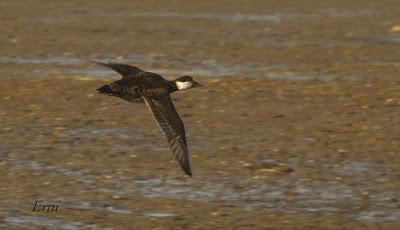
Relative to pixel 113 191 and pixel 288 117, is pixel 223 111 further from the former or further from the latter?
pixel 113 191

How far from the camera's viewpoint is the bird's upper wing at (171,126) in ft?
37.0

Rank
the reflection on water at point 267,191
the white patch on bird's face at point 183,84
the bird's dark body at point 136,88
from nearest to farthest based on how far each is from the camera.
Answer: the reflection on water at point 267,191
the bird's dark body at point 136,88
the white patch on bird's face at point 183,84

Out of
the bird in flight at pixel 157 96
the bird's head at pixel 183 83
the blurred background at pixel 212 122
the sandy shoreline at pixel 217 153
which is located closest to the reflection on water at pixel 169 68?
the blurred background at pixel 212 122

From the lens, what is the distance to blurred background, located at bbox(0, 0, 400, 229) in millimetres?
10891

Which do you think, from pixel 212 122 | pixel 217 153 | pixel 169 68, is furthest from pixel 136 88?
pixel 169 68

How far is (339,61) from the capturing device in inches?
721

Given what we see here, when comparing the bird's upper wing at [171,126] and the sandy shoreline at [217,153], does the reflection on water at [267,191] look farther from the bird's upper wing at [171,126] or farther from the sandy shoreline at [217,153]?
the bird's upper wing at [171,126]

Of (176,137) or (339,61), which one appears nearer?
(176,137)

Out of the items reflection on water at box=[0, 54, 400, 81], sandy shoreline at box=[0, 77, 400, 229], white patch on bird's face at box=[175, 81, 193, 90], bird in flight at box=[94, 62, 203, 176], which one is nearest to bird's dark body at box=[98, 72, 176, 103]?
bird in flight at box=[94, 62, 203, 176]

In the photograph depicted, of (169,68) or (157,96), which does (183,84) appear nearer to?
(157,96)

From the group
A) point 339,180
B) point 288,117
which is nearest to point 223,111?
point 288,117

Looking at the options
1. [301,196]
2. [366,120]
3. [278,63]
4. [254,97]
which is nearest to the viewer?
[301,196]

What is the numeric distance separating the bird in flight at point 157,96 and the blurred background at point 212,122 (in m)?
0.40

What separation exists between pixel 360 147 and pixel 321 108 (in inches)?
75.7
